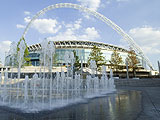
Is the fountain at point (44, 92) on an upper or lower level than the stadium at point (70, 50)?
lower

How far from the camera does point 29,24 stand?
70812 millimetres

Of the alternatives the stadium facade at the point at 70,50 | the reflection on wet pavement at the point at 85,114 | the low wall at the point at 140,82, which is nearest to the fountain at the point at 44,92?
the reflection on wet pavement at the point at 85,114

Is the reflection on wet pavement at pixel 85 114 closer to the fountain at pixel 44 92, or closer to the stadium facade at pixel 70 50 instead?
the fountain at pixel 44 92

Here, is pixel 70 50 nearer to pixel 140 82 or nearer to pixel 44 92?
pixel 140 82

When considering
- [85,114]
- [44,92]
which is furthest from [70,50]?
[85,114]

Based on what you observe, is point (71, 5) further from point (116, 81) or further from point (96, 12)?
point (116, 81)

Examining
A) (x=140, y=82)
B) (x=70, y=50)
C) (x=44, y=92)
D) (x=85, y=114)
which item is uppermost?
(x=70, y=50)

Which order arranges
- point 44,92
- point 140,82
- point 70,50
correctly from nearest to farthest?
point 44,92, point 140,82, point 70,50

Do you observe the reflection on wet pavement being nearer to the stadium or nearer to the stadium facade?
the stadium facade

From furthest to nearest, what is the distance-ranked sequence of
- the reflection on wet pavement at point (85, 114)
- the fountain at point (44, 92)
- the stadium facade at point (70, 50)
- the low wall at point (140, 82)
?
1. the stadium facade at point (70, 50)
2. the low wall at point (140, 82)
3. the fountain at point (44, 92)
4. the reflection on wet pavement at point (85, 114)

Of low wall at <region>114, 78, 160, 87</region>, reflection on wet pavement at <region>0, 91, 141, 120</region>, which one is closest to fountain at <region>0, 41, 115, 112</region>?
reflection on wet pavement at <region>0, 91, 141, 120</region>

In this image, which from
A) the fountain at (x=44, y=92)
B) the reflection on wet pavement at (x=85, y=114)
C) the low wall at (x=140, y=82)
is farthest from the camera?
the low wall at (x=140, y=82)

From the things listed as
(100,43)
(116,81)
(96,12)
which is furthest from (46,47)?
(96,12)

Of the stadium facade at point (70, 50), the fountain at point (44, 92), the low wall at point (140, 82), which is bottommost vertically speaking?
the low wall at point (140, 82)
